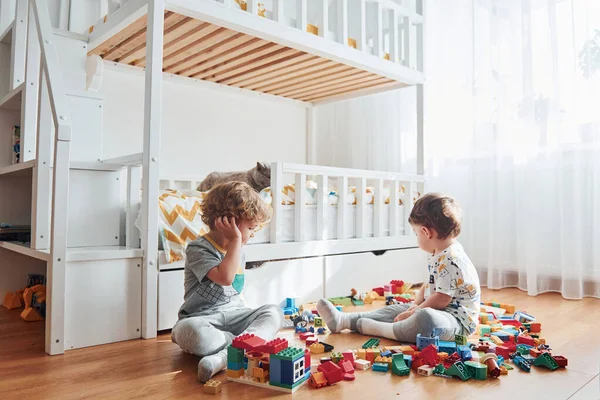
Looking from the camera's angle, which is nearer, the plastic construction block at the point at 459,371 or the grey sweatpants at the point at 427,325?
the plastic construction block at the point at 459,371

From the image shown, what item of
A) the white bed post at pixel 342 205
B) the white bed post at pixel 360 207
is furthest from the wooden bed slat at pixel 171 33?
the white bed post at pixel 360 207

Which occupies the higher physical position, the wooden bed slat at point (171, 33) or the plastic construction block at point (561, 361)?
the wooden bed slat at point (171, 33)

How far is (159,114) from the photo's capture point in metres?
1.62

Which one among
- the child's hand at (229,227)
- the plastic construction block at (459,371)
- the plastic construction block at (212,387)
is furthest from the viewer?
the child's hand at (229,227)

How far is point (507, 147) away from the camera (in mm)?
2545

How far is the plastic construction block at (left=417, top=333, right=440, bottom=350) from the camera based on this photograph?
53.4 inches

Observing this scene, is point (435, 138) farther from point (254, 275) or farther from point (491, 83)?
point (254, 275)

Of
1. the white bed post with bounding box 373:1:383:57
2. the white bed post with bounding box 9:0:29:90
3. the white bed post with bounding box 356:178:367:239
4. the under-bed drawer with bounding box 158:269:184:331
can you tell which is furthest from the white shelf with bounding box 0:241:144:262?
the white bed post with bounding box 373:1:383:57

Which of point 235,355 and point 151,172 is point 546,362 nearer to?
point 235,355

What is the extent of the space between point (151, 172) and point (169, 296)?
42 cm

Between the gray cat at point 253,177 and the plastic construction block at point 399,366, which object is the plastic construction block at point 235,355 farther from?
the gray cat at point 253,177

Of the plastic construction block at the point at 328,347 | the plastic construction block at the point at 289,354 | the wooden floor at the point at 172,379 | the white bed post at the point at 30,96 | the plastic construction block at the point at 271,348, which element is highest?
the white bed post at the point at 30,96

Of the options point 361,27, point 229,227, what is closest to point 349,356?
point 229,227

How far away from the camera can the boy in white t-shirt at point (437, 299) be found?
145 cm
